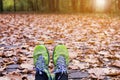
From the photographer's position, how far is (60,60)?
3.81 m

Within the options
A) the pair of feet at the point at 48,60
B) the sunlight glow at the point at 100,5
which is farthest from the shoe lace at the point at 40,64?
the sunlight glow at the point at 100,5

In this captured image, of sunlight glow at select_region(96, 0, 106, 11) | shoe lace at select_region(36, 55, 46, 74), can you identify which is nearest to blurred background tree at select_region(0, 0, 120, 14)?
sunlight glow at select_region(96, 0, 106, 11)

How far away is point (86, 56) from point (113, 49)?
3.53ft

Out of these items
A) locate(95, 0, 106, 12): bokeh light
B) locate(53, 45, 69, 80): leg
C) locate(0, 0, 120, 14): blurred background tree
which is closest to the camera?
locate(53, 45, 69, 80): leg

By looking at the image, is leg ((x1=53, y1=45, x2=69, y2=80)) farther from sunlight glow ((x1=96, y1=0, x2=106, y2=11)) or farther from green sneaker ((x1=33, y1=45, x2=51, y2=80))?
sunlight glow ((x1=96, y1=0, x2=106, y2=11))

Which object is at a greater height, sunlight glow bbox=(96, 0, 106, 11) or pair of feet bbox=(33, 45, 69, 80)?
pair of feet bbox=(33, 45, 69, 80)

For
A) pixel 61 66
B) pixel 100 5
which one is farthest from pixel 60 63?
pixel 100 5

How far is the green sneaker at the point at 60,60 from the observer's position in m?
3.67

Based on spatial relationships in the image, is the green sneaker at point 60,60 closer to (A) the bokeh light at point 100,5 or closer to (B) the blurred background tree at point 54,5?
(B) the blurred background tree at point 54,5

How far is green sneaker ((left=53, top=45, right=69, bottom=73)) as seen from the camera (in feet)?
12.0

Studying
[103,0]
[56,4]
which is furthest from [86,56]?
[103,0]

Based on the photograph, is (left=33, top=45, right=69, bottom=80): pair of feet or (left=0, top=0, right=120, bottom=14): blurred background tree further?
(left=0, top=0, right=120, bottom=14): blurred background tree

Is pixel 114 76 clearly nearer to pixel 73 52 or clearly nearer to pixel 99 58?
pixel 99 58

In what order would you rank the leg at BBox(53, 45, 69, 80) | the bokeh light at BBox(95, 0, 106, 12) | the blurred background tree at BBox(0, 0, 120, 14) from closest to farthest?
1. the leg at BBox(53, 45, 69, 80)
2. the blurred background tree at BBox(0, 0, 120, 14)
3. the bokeh light at BBox(95, 0, 106, 12)
